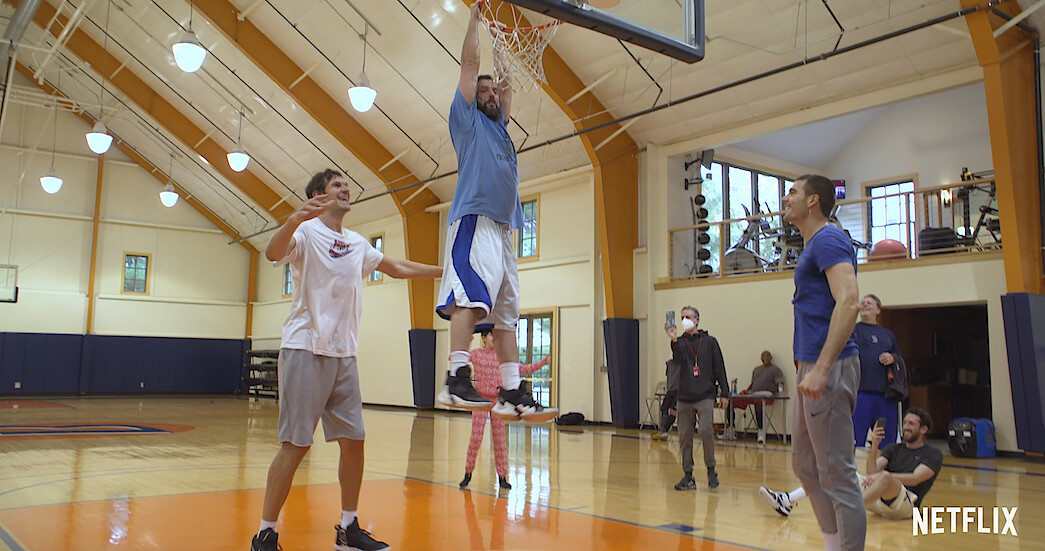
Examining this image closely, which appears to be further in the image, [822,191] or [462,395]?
[822,191]

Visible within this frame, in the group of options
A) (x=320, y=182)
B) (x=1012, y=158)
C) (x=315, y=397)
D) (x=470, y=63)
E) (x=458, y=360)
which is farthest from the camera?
(x=1012, y=158)

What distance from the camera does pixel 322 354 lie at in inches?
166

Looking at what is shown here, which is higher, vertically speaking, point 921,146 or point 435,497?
point 921,146

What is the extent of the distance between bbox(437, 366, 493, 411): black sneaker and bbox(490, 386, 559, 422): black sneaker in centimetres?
7

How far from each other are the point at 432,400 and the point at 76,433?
949cm

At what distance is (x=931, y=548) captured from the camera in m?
4.91

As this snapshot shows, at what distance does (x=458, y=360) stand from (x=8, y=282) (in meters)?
23.3

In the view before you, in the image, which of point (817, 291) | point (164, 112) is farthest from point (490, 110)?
point (164, 112)

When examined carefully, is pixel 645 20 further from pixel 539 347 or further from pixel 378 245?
pixel 378 245

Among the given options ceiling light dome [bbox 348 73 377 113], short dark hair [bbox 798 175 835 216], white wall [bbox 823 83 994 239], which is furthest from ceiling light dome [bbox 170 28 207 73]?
white wall [bbox 823 83 994 239]

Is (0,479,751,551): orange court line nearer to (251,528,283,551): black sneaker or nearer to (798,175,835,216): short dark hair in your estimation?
(251,528,283,551): black sneaker

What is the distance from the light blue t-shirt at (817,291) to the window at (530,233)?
45.3ft

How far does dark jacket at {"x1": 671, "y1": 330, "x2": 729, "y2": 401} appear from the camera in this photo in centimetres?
758

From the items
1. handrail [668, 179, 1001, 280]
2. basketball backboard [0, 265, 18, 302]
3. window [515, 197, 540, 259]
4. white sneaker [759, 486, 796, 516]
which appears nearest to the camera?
white sneaker [759, 486, 796, 516]
